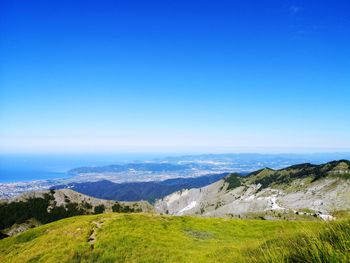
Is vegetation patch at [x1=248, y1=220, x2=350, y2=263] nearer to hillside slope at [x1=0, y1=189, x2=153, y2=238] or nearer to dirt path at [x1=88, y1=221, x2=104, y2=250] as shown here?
dirt path at [x1=88, y1=221, x2=104, y2=250]

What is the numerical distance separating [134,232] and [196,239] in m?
9.02

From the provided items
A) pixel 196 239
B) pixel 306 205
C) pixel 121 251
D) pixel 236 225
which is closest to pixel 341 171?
pixel 306 205

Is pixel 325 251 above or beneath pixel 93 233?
above

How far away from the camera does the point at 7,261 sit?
119 feet

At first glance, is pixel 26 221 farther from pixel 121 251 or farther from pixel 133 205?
pixel 121 251

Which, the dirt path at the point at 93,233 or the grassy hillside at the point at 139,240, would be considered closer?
the grassy hillside at the point at 139,240

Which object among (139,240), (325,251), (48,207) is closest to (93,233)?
(139,240)

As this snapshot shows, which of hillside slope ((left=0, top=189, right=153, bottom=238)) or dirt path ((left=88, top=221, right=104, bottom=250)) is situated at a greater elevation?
dirt path ((left=88, top=221, right=104, bottom=250))

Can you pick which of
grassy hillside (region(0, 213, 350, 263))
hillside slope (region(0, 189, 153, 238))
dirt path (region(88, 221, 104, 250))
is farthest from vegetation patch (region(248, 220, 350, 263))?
hillside slope (region(0, 189, 153, 238))

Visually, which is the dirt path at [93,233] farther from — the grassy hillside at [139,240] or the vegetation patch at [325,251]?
the vegetation patch at [325,251]

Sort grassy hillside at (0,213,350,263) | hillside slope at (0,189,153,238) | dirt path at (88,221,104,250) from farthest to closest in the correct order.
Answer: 1. hillside slope at (0,189,153,238)
2. dirt path at (88,221,104,250)
3. grassy hillside at (0,213,350,263)

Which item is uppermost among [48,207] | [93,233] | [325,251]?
[325,251]

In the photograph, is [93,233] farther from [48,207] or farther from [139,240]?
[48,207]

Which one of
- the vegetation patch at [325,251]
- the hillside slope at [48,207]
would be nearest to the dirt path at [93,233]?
the vegetation patch at [325,251]
